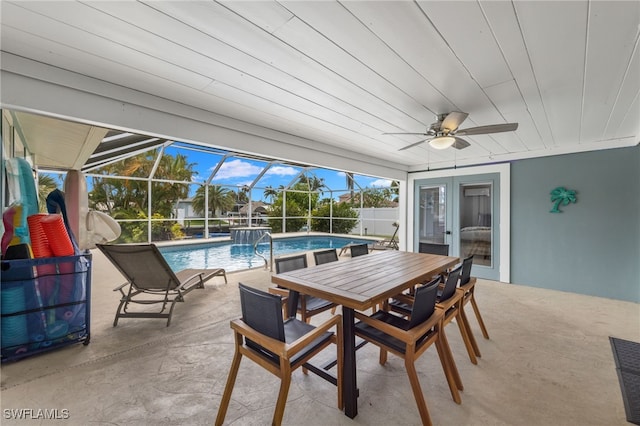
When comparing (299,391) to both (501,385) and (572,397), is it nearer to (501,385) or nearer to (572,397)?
(501,385)

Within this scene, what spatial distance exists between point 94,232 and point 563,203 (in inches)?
278

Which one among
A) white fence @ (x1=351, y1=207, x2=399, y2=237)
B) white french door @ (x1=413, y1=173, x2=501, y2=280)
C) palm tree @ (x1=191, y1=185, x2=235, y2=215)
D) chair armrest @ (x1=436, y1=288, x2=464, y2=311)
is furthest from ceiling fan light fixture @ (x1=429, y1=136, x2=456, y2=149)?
white fence @ (x1=351, y1=207, x2=399, y2=237)

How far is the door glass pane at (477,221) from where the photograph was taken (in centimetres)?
490

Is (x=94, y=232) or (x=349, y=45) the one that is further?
(x=94, y=232)

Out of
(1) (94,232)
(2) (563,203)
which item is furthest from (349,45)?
(2) (563,203)

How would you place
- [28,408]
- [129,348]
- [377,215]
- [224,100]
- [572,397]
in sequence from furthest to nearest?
[377,215] < [224,100] < [129,348] < [572,397] < [28,408]

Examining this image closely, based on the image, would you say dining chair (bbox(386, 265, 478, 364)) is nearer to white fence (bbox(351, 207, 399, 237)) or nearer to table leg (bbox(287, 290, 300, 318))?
table leg (bbox(287, 290, 300, 318))

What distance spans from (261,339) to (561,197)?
5.00m

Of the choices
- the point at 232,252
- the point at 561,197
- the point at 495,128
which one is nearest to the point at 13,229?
the point at 495,128

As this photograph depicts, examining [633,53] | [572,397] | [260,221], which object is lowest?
[572,397]

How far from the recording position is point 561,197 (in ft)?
13.5

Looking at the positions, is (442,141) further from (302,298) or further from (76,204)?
(76,204)

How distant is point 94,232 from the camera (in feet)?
12.3

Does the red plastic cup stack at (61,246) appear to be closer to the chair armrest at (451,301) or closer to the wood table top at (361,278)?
the wood table top at (361,278)
